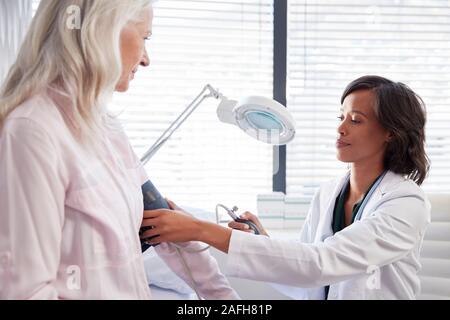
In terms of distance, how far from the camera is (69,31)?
2.87 feet

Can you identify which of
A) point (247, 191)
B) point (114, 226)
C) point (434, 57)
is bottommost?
point (247, 191)

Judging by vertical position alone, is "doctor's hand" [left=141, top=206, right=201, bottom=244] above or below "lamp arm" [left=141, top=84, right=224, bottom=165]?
below

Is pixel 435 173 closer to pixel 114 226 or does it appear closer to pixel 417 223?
pixel 417 223

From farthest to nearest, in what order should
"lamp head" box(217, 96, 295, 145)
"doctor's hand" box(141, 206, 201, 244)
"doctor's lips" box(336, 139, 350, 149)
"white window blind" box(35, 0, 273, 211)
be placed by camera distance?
"white window blind" box(35, 0, 273, 211), "doctor's lips" box(336, 139, 350, 149), "lamp head" box(217, 96, 295, 145), "doctor's hand" box(141, 206, 201, 244)

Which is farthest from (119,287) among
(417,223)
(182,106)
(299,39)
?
(299,39)

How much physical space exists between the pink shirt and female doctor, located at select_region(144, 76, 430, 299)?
13 cm

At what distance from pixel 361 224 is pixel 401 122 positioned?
1.08 ft

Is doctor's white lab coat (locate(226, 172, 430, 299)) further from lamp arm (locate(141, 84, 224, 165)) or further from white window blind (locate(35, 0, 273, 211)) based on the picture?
white window blind (locate(35, 0, 273, 211))

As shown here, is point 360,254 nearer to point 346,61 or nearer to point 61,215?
point 61,215

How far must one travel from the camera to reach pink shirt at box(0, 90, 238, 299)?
0.77 meters

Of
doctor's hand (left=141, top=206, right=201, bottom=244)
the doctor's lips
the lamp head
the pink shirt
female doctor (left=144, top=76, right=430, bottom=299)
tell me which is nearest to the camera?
the pink shirt

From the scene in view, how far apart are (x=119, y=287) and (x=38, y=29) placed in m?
0.46

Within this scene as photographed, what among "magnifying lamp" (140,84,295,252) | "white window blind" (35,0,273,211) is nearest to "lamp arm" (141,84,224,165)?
"magnifying lamp" (140,84,295,252)

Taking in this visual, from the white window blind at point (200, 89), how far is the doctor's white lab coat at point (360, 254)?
40.8 inches
